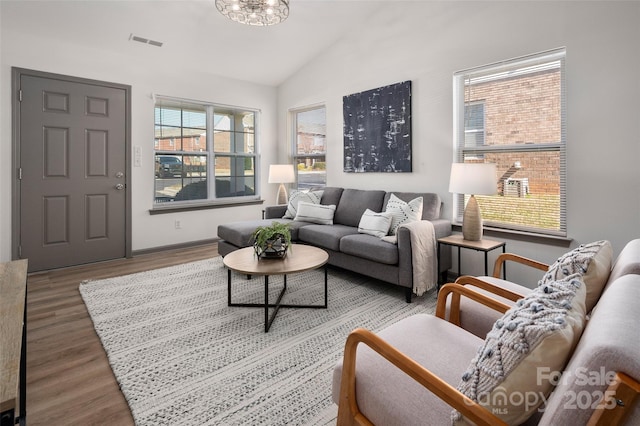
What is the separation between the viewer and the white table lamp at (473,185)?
2.85m

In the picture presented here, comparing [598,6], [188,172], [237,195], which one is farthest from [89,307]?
[598,6]

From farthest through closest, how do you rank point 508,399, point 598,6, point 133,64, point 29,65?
1. point 133,64
2. point 29,65
3. point 598,6
4. point 508,399

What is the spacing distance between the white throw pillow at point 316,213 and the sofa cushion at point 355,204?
4.6 inches

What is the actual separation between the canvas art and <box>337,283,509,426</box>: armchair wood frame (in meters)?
2.73

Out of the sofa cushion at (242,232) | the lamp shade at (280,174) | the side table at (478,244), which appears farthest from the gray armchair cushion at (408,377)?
the lamp shade at (280,174)

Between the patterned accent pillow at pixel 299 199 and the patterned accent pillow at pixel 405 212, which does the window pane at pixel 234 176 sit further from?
the patterned accent pillow at pixel 405 212

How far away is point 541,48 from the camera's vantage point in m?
2.88

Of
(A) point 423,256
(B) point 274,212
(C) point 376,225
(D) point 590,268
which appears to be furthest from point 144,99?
(D) point 590,268

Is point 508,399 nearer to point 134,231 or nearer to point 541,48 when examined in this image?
point 541,48

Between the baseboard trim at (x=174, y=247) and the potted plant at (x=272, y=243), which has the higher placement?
the potted plant at (x=272, y=243)

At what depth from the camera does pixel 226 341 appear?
226cm

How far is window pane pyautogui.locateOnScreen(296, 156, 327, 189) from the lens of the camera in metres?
5.23

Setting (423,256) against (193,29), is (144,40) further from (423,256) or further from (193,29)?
(423,256)

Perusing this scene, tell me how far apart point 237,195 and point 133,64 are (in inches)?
90.1
